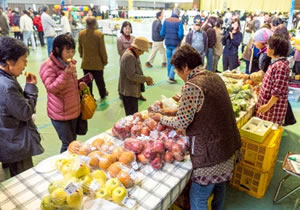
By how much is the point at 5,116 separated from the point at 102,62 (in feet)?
9.85

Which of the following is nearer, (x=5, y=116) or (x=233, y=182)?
(x=5, y=116)

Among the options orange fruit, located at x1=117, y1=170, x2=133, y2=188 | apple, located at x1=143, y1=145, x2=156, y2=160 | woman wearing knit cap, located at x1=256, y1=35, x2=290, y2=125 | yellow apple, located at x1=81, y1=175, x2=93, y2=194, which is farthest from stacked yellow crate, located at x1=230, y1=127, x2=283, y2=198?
yellow apple, located at x1=81, y1=175, x2=93, y2=194

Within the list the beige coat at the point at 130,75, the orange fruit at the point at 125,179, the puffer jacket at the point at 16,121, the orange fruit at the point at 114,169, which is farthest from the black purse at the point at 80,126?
the orange fruit at the point at 125,179

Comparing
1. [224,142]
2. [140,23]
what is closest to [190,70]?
[224,142]

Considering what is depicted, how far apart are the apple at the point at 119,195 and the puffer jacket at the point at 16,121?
1.01 metres

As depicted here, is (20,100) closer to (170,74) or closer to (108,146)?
(108,146)

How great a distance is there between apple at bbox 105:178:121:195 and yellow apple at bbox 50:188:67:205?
0.85 ft

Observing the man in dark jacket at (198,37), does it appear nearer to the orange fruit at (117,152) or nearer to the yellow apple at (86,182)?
the orange fruit at (117,152)

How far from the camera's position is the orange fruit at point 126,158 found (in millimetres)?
1654

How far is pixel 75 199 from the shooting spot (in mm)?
1248

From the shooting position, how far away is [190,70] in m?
1.62

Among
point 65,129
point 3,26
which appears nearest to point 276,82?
point 65,129

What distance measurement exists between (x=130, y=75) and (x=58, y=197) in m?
2.08

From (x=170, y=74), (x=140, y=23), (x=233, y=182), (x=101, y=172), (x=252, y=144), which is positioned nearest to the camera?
(x=101, y=172)
